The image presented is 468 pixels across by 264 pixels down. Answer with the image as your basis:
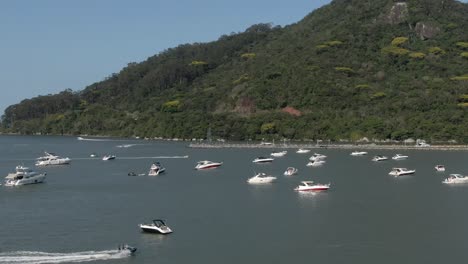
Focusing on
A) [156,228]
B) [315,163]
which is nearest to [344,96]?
[315,163]

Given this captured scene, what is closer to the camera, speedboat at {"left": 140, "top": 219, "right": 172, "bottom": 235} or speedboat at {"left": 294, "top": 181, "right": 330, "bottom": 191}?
speedboat at {"left": 140, "top": 219, "right": 172, "bottom": 235}

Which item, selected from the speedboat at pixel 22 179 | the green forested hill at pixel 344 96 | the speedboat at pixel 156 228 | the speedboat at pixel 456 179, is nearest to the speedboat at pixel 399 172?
the speedboat at pixel 456 179

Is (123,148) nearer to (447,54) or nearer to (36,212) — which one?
(36,212)

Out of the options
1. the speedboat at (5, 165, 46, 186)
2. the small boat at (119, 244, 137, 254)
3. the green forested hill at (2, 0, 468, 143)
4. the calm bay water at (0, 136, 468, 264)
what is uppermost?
the green forested hill at (2, 0, 468, 143)

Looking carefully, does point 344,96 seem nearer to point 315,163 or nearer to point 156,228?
point 315,163

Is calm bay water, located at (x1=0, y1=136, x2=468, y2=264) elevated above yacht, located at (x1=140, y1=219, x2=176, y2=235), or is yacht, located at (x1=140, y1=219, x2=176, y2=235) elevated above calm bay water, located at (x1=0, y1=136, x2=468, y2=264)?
yacht, located at (x1=140, y1=219, x2=176, y2=235)

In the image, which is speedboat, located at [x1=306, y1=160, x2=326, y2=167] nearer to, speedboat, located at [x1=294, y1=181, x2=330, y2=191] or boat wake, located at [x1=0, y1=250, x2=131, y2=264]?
speedboat, located at [x1=294, y1=181, x2=330, y2=191]

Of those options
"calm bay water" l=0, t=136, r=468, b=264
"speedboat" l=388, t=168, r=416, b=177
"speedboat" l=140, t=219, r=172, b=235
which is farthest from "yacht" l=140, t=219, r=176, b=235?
"speedboat" l=388, t=168, r=416, b=177
